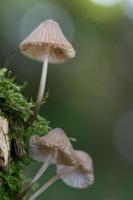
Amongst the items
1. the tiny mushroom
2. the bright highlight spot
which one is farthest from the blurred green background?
the tiny mushroom

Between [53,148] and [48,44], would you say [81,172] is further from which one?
[48,44]

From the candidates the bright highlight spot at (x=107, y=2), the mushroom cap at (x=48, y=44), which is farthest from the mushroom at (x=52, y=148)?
the bright highlight spot at (x=107, y=2)

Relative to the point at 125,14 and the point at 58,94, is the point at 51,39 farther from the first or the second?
the point at 125,14

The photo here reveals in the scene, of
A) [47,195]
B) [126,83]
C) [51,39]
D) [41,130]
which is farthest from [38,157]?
[126,83]

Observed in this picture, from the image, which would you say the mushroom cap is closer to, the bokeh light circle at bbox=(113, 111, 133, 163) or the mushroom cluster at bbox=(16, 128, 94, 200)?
the mushroom cluster at bbox=(16, 128, 94, 200)

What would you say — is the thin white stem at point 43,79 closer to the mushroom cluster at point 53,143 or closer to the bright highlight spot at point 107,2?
the mushroom cluster at point 53,143
